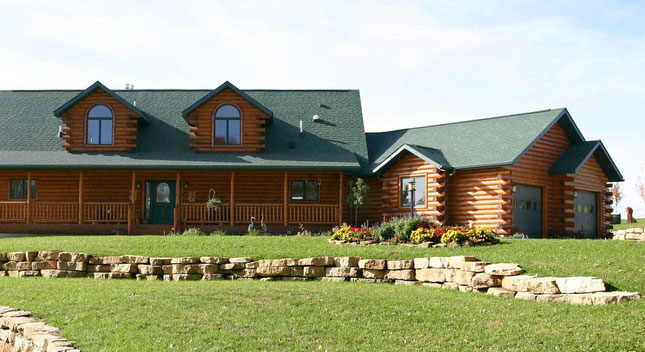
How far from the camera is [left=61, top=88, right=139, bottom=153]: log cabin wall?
1017 inches

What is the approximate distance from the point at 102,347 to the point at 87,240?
39.0 feet

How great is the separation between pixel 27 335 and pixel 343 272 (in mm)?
8154

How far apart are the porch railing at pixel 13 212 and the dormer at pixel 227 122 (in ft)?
23.6

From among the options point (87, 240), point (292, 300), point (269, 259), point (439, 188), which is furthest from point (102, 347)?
point (439, 188)

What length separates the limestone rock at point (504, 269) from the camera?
43.8 ft

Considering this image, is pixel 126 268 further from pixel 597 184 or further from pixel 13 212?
pixel 597 184

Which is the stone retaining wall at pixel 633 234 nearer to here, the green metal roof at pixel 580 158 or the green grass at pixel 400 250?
the green metal roof at pixel 580 158

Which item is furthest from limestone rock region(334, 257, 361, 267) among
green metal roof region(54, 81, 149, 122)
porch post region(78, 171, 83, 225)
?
green metal roof region(54, 81, 149, 122)

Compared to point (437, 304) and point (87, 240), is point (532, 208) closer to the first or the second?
point (437, 304)

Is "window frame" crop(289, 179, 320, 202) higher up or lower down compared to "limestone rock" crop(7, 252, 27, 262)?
higher up

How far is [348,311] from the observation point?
37.7 feet

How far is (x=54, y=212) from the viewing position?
25.5 m

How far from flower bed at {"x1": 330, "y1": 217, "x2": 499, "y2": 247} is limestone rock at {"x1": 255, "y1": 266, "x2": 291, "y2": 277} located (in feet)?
11.4

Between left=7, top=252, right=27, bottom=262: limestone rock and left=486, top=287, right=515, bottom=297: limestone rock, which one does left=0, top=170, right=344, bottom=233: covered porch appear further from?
left=486, top=287, right=515, bottom=297: limestone rock
